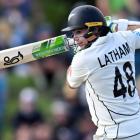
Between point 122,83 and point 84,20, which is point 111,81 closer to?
point 122,83

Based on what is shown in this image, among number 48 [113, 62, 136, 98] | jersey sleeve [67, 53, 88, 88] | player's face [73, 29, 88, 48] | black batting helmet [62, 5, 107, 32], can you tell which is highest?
black batting helmet [62, 5, 107, 32]

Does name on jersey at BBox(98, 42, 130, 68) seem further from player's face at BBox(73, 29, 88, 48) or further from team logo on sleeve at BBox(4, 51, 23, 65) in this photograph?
team logo on sleeve at BBox(4, 51, 23, 65)

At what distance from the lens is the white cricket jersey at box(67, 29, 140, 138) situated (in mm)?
8305

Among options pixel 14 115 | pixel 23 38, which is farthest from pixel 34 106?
pixel 23 38

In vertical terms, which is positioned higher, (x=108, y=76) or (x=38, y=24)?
(x=108, y=76)

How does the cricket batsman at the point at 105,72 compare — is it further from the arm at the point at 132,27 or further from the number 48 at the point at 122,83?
the arm at the point at 132,27

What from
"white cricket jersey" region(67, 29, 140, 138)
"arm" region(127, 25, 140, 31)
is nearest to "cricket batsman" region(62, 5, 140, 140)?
"white cricket jersey" region(67, 29, 140, 138)

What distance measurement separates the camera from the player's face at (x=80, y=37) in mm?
8297

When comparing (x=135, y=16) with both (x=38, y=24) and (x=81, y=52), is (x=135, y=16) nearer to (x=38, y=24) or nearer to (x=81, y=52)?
(x=38, y=24)

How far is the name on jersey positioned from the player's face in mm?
232

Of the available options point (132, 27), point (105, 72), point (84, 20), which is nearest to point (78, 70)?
point (105, 72)

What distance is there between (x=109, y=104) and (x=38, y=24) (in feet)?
23.8

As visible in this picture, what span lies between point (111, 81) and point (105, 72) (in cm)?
11

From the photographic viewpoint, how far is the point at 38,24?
1549 cm
